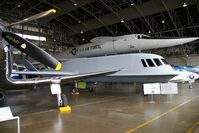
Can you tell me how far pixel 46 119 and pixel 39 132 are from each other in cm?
140

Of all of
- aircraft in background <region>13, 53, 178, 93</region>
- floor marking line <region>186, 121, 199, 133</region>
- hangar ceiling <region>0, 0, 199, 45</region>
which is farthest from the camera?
hangar ceiling <region>0, 0, 199, 45</region>

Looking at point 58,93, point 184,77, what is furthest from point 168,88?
point 58,93

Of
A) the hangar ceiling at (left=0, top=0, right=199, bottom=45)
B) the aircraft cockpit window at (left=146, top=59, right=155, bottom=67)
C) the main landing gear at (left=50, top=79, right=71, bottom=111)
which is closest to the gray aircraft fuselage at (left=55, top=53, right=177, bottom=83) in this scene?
the aircraft cockpit window at (left=146, top=59, right=155, bottom=67)

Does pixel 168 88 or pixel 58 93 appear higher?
pixel 58 93

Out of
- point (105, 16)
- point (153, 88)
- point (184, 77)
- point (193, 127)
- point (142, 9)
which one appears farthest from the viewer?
point (105, 16)

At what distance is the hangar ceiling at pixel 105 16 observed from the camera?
24.5 metres

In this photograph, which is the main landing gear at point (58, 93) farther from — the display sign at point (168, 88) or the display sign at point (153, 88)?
the display sign at point (168, 88)

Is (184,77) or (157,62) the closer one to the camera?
(157,62)

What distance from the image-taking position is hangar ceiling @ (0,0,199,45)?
2452 cm

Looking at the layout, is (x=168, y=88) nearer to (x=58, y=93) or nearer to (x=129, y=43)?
(x=58, y=93)

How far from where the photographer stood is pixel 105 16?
29.2 meters

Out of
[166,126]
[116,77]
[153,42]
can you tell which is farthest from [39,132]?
[153,42]

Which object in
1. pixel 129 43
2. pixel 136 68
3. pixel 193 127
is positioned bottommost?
pixel 193 127

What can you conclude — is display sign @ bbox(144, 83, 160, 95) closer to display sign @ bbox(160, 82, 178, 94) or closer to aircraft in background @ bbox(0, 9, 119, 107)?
display sign @ bbox(160, 82, 178, 94)
